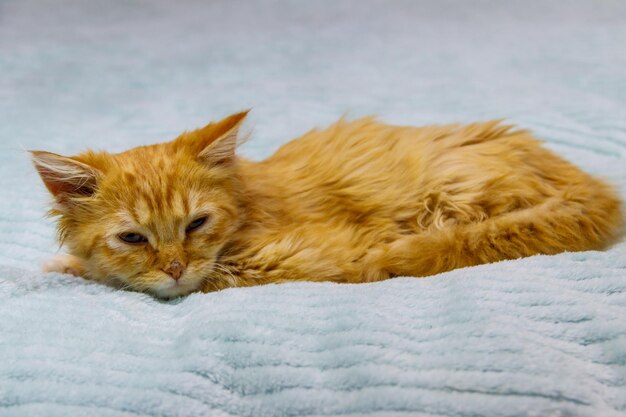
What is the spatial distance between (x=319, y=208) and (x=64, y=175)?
0.60 meters

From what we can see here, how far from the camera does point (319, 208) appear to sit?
1772 millimetres

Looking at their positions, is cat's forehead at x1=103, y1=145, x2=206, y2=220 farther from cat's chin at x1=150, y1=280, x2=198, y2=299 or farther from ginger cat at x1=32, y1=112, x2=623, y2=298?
cat's chin at x1=150, y1=280, x2=198, y2=299

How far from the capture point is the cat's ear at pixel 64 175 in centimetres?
150

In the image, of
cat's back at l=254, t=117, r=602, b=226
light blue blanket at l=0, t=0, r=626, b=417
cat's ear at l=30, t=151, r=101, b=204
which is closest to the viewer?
light blue blanket at l=0, t=0, r=626, b=417

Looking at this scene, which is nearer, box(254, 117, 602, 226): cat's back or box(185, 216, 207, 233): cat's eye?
box(185, 216, 207, 233): cat's eye

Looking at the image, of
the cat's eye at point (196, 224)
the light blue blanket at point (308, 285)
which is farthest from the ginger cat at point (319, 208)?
the light blue blanket at point (308, 285)

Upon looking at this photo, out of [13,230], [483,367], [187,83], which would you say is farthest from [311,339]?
Answer: [187,83]

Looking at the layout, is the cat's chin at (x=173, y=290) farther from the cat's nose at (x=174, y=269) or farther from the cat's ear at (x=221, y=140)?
the cat's ear at (x=221, y=140)

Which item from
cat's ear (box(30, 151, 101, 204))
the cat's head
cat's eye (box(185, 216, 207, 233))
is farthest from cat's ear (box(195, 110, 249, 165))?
cat's ear (box(30, 151, 101, 204))

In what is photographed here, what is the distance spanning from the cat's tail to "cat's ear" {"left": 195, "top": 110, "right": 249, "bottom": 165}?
0.41 meters

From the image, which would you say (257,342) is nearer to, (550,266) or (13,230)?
(550,266)

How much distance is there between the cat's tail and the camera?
1608 millimetres

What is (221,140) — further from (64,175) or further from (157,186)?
(64,175)

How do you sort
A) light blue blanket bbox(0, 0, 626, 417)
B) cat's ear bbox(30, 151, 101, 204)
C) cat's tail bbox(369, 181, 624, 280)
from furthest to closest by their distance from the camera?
cat's tail bbox(369, 181, 624, 280) < cat's ear bbox(30, 151, 101, 204) < light blue blanket bbox(0, 0, 626, 417)
